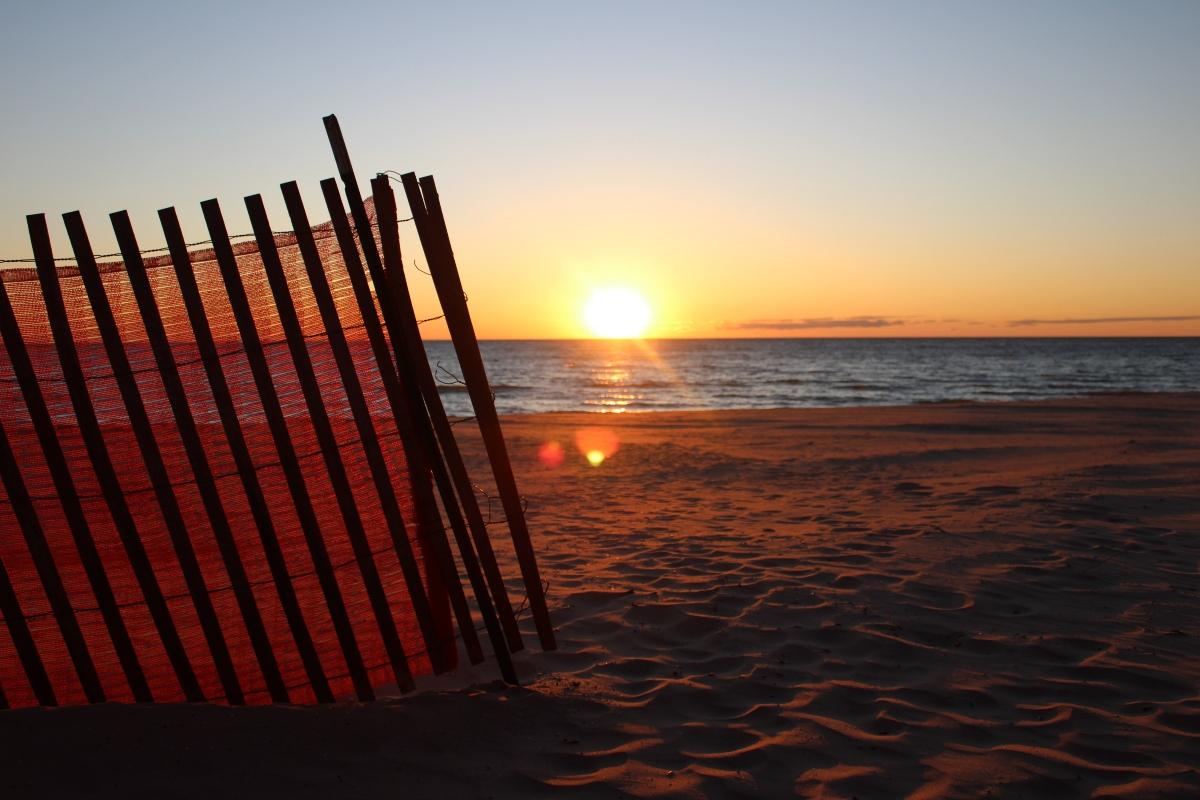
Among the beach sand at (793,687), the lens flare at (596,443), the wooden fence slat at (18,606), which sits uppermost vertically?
the wooden fence slat at (18,606)

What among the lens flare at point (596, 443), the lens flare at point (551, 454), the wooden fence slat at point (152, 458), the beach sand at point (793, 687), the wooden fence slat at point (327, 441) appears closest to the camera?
the beach sand at point (793, 687)

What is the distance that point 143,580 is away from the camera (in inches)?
141

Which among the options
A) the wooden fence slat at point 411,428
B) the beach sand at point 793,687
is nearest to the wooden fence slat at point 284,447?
the beach sand at point 793,687

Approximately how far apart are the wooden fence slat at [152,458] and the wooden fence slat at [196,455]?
107 mm

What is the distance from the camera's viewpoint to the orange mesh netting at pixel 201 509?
136 inches

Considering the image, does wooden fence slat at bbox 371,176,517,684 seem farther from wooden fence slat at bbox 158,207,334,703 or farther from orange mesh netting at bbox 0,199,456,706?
wooden fence slat at bbox 158,207,334,703

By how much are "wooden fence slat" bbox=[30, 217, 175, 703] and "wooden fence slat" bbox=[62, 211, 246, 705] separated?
0.39 ft

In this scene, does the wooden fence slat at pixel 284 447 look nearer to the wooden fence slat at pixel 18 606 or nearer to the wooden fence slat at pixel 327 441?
the wooden fence slat at pixel 327 441

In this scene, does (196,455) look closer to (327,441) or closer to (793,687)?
(327,441)

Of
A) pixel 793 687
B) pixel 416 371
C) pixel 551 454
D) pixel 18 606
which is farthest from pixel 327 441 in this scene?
pixel 551 454

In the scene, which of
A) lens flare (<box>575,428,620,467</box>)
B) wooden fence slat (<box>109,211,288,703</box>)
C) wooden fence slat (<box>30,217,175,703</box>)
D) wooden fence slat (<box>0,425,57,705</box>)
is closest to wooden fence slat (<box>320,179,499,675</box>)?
wooden fence slat (<box>109,211,288,703</box>)

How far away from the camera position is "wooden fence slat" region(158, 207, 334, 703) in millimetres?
3445

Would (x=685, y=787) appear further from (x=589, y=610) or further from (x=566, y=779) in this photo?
(x=589, y=610)

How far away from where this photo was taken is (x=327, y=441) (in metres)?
3.66
